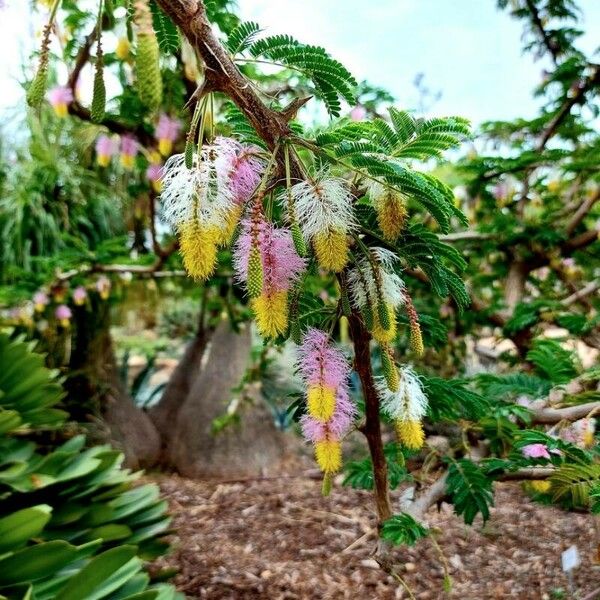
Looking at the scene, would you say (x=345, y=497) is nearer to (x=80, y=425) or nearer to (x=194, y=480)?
(x=194, y=480)

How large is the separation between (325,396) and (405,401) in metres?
0.15

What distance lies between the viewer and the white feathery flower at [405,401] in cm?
90

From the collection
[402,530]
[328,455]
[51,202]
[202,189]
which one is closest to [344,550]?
[402,530]

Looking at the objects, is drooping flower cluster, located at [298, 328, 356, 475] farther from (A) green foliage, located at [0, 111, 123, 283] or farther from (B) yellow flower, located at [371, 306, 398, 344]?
(A) green foliage, located at [0, 111, 123, 283]

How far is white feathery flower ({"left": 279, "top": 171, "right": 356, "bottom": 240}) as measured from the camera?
0.76 metres

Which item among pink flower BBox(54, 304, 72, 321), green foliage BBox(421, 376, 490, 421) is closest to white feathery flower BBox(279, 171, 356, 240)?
green foliage BBox(421, 376, 490, 421)

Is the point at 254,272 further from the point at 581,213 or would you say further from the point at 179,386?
the point at 179,386

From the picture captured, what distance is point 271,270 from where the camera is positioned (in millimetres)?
747

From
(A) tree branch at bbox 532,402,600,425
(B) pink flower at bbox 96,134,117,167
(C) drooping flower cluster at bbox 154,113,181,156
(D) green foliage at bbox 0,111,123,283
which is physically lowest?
(A) tree branch at bbox 532,402,600,425

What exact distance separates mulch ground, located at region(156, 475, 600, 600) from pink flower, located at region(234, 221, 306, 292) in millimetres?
1302

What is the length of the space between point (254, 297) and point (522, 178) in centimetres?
203

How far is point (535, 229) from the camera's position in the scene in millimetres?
2391

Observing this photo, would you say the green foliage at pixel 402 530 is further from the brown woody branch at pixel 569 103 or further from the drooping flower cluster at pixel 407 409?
the brown woody branch at pixel 569 103

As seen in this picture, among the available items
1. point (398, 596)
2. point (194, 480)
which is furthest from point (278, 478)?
point (398, 596)
